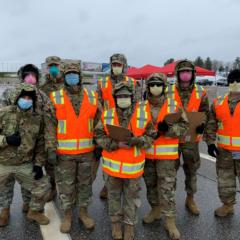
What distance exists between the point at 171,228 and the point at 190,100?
1.70 m

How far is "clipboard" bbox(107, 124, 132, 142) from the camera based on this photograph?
10.6 ft

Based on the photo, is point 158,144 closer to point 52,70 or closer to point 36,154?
point 36,154

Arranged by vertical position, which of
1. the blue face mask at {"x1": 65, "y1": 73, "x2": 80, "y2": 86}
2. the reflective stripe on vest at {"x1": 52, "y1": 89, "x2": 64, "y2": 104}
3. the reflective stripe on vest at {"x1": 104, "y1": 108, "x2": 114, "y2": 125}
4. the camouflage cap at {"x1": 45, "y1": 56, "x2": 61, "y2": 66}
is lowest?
the reflective stripe on vest at {"x1": 104, "y1": 108, "x2": 114, "y2": 125}

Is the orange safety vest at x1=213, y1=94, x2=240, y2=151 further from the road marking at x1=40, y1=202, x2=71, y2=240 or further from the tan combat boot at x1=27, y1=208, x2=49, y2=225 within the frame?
the tan combat boot at x1=27, y1=208, x2=49, y2=225

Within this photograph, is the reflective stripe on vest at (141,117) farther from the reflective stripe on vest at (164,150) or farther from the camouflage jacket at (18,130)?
the camouflage jacket at (18,130)

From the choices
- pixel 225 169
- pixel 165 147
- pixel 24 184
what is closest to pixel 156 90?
pixel 165 147

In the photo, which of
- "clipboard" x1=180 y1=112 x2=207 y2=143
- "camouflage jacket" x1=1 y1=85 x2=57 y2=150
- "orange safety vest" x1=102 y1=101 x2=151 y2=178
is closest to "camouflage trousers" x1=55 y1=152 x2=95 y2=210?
"camouflage jacket" x1=1 y1=85 x2=57 y2=150

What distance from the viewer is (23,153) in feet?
12.5

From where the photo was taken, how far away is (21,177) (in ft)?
12.7

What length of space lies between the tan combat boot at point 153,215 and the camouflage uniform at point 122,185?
0.45 m

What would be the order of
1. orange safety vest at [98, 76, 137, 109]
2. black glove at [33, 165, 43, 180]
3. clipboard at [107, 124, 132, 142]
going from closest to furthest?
clipboard at [107, 124, 132, 142] → black glove at [33, 165, 43, 180] → orange safety vest at [98, 76, 137, 109]

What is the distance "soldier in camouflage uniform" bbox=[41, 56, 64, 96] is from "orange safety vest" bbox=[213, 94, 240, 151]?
7.85 ft

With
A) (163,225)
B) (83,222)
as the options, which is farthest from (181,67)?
(83,222)

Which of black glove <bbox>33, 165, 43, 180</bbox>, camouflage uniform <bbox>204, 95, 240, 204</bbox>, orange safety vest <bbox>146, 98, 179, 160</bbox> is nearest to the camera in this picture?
orange safety vest <bbox>146, 98, 179, 160</bbox>
